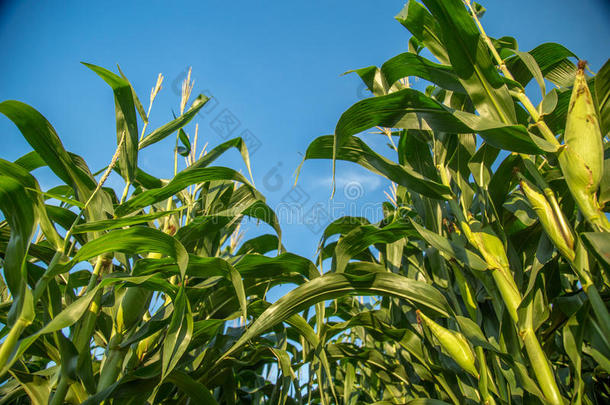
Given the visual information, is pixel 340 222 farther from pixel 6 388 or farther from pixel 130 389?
pixel 6 388

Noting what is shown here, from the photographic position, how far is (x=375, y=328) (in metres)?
1.22

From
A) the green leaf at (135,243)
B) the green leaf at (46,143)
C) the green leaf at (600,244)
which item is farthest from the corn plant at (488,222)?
the green leaf at (46,143)

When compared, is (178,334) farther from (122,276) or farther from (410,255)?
(410,255)

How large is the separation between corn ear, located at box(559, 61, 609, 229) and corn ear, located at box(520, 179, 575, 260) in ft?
0.17

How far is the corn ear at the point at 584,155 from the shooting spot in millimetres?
706

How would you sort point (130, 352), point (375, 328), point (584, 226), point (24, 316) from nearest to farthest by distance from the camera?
point (24, 316)
point (584, 226)
point (130, 352)
point (375, 328)

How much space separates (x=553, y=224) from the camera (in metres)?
0.75

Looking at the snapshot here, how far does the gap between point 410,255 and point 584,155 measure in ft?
2.46

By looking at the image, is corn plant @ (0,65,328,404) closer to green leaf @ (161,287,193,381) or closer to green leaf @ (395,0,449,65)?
green leaf @ (161,287,193,381)

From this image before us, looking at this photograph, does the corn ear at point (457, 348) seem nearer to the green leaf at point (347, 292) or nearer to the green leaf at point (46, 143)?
the green leaf at point (347, 292)

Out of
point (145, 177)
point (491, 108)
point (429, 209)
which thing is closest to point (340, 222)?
point (429, 209)

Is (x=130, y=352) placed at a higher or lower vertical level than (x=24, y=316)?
lower

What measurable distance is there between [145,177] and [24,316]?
773mm

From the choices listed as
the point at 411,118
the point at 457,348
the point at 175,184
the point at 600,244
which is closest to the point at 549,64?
the point at 411,118
